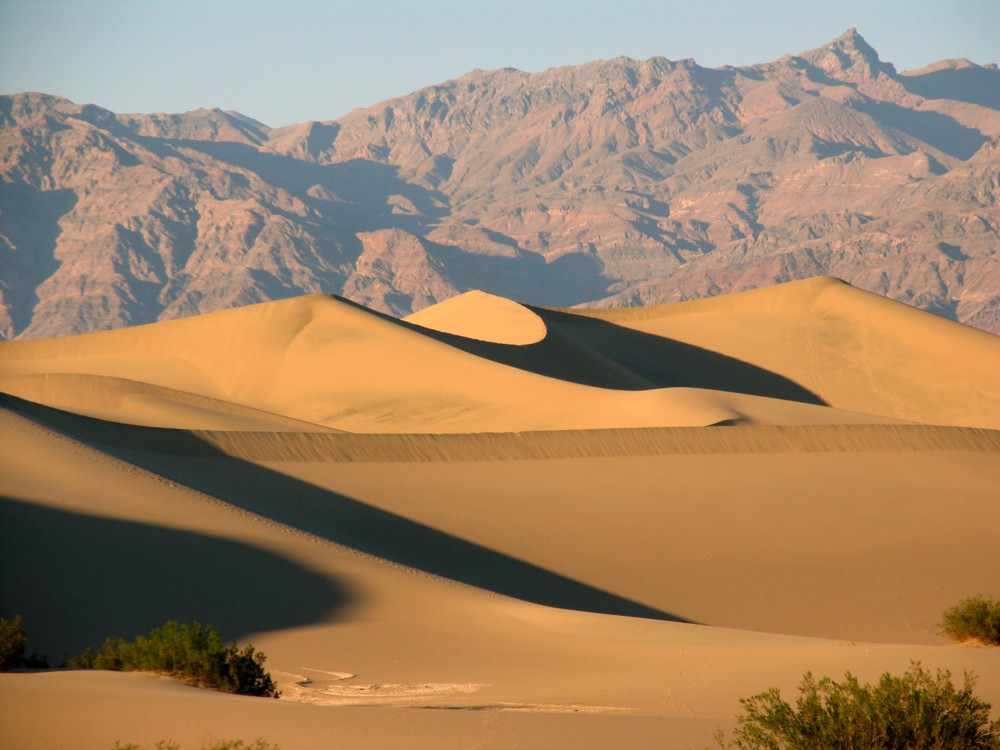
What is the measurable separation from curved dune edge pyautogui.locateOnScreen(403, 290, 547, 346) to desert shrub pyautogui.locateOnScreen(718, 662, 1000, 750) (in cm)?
4112

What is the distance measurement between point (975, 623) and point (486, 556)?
837 centimetres

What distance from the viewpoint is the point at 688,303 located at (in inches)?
2510

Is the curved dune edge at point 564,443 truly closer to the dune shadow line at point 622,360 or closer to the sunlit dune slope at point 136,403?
the sunlit dune slope at point 136,403

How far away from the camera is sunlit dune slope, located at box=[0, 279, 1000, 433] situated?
37250 mm

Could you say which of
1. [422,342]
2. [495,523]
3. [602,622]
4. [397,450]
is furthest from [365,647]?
[422,342]

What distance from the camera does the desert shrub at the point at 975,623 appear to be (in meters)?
12.8

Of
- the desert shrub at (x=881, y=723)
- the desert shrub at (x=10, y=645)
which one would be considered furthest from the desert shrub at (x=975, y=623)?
the desert shrub at (x=10, y=645)

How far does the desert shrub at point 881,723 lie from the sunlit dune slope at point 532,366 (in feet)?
77.7

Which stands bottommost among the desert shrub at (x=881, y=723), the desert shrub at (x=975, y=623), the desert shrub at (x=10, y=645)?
the desert shrub at (x=881, y=723)

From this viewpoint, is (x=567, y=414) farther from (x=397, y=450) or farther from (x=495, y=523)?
(x=495, y=523)

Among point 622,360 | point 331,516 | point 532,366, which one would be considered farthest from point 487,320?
point 331,516

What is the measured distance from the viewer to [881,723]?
26.4ft

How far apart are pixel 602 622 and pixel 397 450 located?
11858mm

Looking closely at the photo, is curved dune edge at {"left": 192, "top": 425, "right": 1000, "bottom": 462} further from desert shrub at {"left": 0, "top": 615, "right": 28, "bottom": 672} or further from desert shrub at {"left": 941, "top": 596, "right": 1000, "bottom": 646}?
desert shrub at {"left": 0, "top": 615, "right": 28, "bottom": 672}
